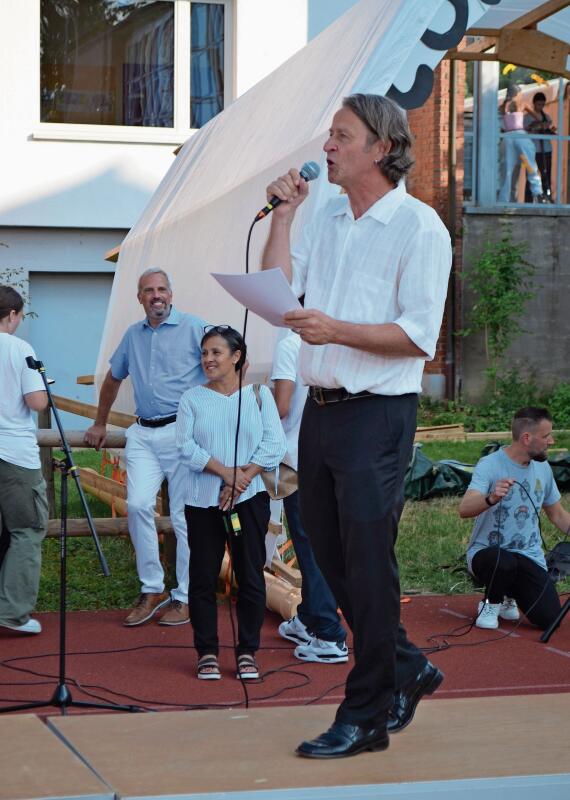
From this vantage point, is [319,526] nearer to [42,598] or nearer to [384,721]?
[384,721]

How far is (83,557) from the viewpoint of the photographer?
9844 mm

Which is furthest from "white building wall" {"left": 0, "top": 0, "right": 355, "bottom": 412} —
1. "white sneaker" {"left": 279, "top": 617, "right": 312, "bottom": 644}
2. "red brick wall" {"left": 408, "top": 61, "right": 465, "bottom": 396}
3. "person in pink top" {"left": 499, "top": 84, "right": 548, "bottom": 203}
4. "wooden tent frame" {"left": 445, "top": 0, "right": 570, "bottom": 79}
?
"white sneaker" {"left": 279, "top": 617, "right": 312, "bottom": 644}

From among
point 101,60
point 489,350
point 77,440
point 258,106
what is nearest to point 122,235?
point 101,60

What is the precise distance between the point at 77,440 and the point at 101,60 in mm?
11430

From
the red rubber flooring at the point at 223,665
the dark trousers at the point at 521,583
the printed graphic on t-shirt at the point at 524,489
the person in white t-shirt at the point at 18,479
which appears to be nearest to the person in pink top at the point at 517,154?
the printed graphic on t-shirt at the point at 524,489

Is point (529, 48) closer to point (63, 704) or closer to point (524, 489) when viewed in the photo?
point (524, 489)

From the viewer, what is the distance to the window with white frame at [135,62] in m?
17.8

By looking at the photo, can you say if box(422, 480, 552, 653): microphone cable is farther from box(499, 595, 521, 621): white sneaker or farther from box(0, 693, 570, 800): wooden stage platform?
box(0, 693, 570, 800): wooden stage platform

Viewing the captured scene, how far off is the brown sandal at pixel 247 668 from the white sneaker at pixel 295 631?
2.00 ft

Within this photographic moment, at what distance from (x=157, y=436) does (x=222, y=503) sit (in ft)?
4.84

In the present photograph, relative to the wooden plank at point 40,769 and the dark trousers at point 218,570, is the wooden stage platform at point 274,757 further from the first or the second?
the dark trousers at point 218,570

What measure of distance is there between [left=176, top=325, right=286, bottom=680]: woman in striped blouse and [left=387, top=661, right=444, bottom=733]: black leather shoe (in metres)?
2.02

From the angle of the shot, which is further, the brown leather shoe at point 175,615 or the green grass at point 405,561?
the green grass at point 405,561

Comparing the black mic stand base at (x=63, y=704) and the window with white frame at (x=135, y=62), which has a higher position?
the window with white frame at (x=135, y=62)
